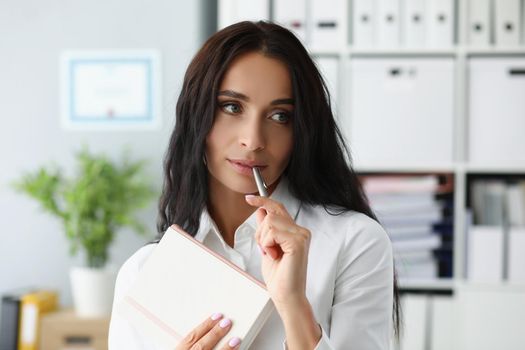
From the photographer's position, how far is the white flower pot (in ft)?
10.6

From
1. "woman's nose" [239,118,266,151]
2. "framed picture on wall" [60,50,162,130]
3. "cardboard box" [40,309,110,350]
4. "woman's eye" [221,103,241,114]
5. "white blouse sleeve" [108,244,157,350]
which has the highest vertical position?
"framed picture on wall" [60,50,162,130]

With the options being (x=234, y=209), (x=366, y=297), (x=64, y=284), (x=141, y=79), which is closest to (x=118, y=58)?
(x=141, y=79)

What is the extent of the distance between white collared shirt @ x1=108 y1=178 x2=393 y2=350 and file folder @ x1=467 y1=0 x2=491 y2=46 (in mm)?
1865

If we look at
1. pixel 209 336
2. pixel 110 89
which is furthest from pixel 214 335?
pixel 110 89

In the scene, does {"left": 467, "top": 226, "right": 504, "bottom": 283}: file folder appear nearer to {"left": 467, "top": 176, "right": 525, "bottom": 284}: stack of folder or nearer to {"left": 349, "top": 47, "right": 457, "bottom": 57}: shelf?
{"left": 467, "top": 176, "right": 525, "bottom": 284}: stack of folder

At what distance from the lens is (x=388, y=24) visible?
2.98 meters

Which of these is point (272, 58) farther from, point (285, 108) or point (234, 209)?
point (234, 209)

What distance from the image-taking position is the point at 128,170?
132 inches

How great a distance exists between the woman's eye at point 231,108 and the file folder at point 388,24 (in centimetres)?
184

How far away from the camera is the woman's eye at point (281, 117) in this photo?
1242 mm

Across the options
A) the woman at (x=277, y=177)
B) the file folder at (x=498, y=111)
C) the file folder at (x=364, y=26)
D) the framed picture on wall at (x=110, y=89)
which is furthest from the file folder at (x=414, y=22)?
the woman at (x=277, y=177)

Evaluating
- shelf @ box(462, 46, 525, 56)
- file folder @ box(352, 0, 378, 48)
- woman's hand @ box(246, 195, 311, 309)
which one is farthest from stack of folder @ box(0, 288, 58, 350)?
woman's hand @ box(246, 195, 311, 309)

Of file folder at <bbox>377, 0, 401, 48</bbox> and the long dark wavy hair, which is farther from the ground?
file folder at <bbox>377, 0, 401, 48</bbox>

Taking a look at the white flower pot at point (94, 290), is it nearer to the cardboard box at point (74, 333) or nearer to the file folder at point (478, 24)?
the cardboard box at point (74, 333)
